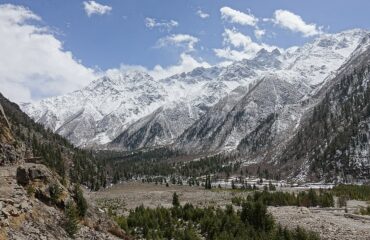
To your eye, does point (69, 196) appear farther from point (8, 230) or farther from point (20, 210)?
point (8, 230)

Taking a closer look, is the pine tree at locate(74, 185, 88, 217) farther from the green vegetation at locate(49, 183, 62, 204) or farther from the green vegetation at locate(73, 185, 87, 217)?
the green vegetation at locate(49, 183, 62, 204)

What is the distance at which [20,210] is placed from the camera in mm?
30750

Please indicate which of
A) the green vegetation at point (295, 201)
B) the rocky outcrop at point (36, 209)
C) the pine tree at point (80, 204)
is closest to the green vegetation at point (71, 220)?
the rocky outcrop at point (36, 209)

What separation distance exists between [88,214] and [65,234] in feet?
19.0

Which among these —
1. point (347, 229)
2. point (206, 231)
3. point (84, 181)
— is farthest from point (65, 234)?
point (84, 181)

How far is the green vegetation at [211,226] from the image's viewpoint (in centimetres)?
5194

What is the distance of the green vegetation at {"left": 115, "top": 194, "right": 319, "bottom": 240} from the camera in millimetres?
51938

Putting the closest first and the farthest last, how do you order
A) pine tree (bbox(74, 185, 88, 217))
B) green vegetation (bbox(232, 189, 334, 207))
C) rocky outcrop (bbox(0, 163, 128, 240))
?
1. rocky outcrop (bbox(0, 163, 128, 240))
2. pine tree (bbox(74, 185, 88, 217))
3. green vegetation (bbox(232, 189, 334, 207))

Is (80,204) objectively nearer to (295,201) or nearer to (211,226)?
(211,226)

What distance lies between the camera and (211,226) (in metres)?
57.9

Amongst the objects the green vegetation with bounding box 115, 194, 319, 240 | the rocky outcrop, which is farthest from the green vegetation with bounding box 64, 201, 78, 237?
the green vegetation with bounding box 115, 194, 319, 240

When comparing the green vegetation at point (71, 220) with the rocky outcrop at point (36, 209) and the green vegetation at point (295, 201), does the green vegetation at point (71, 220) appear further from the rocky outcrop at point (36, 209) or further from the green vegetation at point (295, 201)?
the green vegetation at point (295, 201)

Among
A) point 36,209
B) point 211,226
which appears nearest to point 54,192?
point 36,209

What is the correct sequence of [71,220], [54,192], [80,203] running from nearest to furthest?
[71,220] < [54,192] < [80,203]
